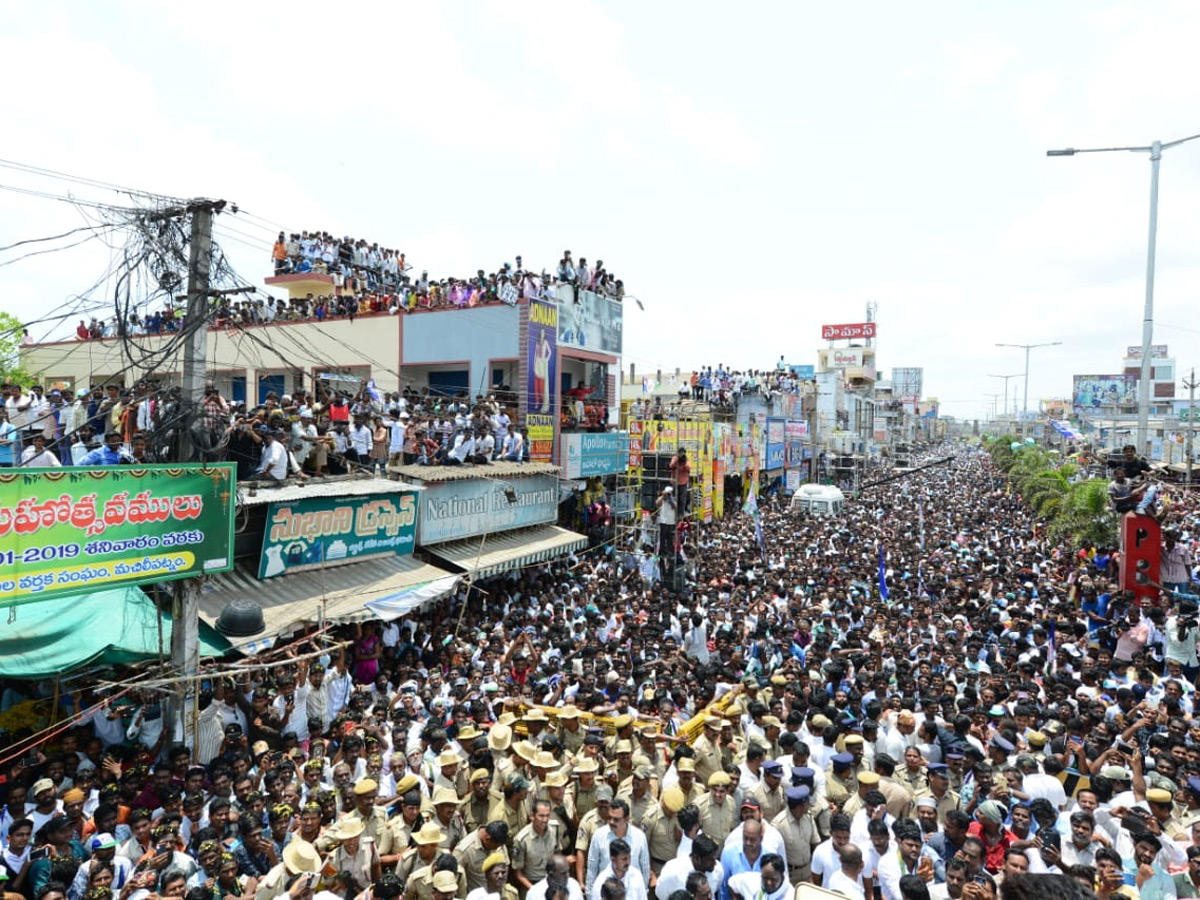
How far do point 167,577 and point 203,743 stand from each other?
74.7 inches

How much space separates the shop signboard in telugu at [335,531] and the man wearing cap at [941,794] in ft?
28.7

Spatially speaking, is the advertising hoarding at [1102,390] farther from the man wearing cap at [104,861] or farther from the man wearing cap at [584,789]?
the man wearing cap at [104,861]

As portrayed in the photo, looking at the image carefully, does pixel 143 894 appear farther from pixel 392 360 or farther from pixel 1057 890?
pixel 392 360

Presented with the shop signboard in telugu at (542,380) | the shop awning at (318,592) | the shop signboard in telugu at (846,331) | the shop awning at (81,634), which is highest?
the shop signboard in telugu at (846,331)

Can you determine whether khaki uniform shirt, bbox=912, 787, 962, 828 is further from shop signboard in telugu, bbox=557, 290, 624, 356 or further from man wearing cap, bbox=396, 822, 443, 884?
shop signboard in telugu, bbox=557, 290, 624, 356

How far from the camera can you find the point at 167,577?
8094mm

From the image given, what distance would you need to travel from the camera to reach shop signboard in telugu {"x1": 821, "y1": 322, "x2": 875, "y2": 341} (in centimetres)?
8212

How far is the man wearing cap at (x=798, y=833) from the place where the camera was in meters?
5.59

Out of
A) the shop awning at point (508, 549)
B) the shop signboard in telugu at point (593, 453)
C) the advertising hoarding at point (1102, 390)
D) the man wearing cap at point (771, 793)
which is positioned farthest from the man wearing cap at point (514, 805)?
the advertising hoarding at point (1102, 390)

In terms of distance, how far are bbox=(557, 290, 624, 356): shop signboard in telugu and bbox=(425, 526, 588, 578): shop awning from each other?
627 centimetres

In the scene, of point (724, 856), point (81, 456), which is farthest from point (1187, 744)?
point (81, 456)

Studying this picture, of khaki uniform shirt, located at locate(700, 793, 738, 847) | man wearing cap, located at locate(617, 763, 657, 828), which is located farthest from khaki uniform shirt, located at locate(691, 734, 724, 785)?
man wearing cap, located at locate(617, 763, 657, 828)

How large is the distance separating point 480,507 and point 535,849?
33.3 feet

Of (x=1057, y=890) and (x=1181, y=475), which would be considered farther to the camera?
(x=1181, y=475)
